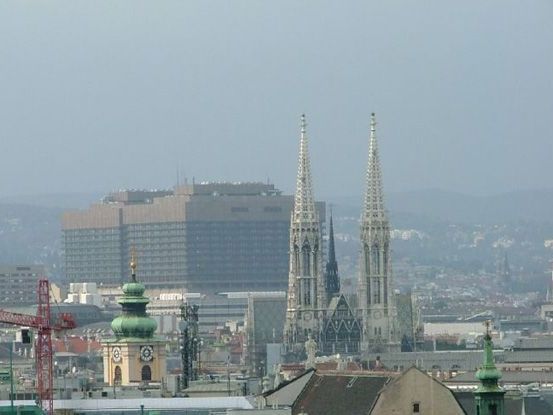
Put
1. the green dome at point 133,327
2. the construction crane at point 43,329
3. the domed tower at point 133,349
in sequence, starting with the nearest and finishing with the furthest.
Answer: the construction crane at point 43,329 → the domed tower at point 133,349 → the green dome at point 133,327

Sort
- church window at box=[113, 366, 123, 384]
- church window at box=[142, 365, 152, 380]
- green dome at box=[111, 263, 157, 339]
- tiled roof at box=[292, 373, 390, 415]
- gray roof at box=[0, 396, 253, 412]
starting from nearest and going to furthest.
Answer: tiled roof at box=[292, 373, 390, 415] < gray roof at box=[0, 396, 253, 412] < church window at box=[113, 366, 123, 384] < church window at box=[142, 365, 152, 380] < green dome at box=[111, 263, 157, 339]

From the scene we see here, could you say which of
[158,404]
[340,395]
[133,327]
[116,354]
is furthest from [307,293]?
[340,395]

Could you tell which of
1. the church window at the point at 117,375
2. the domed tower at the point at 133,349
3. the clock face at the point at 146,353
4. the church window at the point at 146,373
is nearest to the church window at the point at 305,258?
the domed tower at the point at 133,349

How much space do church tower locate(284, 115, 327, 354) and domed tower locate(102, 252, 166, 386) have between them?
85.0 m

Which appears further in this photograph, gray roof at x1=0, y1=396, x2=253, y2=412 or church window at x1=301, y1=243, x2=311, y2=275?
church window at x1=301, y1=243, x2=311, y2=275

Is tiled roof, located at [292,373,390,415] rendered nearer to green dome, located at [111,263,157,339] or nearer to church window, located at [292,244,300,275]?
green dome, located at [111,263,157,339]

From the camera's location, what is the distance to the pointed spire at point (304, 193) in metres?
197

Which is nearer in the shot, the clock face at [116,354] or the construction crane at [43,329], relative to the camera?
the construction crane at [43,329]

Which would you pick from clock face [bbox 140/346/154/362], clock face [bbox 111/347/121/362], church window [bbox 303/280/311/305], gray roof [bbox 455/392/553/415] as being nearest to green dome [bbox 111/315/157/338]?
clock face [bbox 111/347/121/362]

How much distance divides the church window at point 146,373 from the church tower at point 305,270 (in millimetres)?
88355

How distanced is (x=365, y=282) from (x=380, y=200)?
4.66 metres

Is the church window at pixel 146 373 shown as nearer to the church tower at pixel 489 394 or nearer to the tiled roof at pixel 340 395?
the tiled roof at pixel 340 395

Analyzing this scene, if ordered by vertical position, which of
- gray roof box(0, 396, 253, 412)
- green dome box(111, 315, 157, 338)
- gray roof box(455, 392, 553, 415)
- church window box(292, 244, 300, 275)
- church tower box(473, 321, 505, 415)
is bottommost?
church tower box(473, 321, 505, 415)

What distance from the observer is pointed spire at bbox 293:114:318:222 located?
646 feet
